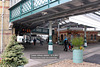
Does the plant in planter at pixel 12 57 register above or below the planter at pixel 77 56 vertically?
above

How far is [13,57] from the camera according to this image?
166 inches

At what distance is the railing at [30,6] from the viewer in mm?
6773

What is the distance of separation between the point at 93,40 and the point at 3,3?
23.6 m

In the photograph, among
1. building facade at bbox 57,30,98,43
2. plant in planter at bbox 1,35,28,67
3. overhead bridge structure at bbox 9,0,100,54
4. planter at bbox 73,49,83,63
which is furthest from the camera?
building facade at bbox 57,30,98,43

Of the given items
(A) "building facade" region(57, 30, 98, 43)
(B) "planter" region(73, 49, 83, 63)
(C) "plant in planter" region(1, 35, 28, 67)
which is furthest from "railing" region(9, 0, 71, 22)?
(A) "building facade" region(57, 30, 98, 43)

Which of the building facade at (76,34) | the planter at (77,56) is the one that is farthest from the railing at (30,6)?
the building facade at (76,34)

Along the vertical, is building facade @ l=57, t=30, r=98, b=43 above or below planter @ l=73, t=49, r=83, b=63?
above

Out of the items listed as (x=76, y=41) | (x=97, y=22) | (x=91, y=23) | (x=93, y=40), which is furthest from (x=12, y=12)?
(x=93, y=40)

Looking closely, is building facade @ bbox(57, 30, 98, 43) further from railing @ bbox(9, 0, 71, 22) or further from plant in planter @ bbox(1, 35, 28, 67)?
plant in planter @ bbox(1, 35, 28, 67)

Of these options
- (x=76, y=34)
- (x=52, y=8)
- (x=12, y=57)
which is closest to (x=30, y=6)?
(x=52, y=8)

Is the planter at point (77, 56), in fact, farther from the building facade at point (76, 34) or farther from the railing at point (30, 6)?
the building facade at point (76, 34)

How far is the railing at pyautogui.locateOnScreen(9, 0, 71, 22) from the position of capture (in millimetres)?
6773

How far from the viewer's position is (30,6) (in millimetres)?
8398

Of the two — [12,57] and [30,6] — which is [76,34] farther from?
[12,57]
